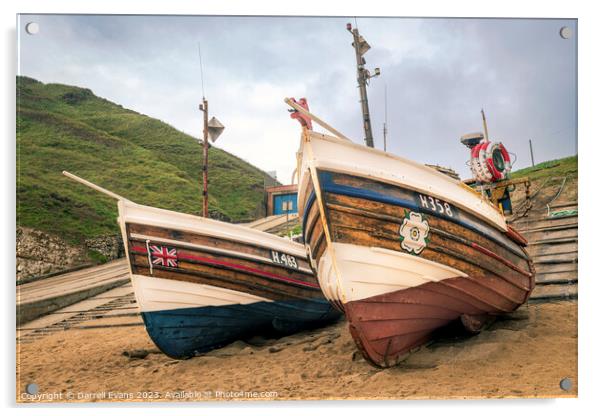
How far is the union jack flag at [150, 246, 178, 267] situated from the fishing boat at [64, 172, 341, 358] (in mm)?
10

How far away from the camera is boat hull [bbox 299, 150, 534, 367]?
3240 mm

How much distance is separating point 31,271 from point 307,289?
10.2 feet

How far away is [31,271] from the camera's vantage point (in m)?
4.43

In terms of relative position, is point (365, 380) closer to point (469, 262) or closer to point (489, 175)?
point (469, 262)

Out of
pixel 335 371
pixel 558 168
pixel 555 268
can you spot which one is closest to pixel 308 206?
pixel 335 371

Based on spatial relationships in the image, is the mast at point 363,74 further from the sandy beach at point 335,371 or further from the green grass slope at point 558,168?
the sandy beach at point 335,371

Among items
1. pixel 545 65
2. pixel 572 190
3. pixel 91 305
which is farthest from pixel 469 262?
pixel 91 305

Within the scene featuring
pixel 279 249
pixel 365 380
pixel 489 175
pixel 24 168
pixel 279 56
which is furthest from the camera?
pixel 279 249

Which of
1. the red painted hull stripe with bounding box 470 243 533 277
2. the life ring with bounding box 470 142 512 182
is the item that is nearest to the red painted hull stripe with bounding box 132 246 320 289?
the red painted hull stripe with bounding box 470 243 533 277

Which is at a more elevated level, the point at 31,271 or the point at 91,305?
the point at 31,271

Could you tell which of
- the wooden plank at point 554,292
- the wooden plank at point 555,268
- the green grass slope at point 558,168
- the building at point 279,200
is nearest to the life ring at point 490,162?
the green grass slope at point 558,168

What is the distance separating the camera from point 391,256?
129 inches

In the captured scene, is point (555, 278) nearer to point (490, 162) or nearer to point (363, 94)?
point (490, 162)

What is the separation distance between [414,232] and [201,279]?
2460 mm
